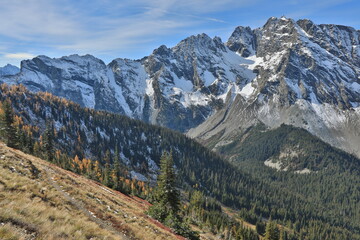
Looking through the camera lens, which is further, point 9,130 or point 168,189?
point 9,130

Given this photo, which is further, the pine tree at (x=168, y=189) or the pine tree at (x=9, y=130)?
the pine tree at (x=9, y=130)

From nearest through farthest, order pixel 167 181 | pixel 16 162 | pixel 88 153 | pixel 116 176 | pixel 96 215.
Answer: pixel 96 215, pixel 16 162, pixel 167 181, pixel 116 176, pixel 88 153

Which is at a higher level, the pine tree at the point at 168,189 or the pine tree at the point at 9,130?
the pine tree at the point at 9,130

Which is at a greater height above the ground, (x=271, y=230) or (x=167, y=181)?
(x=167, y=181)

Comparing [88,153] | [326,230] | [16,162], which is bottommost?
[326,230]

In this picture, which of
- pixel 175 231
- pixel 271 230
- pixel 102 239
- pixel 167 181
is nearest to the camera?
pixel 102 239

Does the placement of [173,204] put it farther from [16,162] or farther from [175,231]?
[16,162]

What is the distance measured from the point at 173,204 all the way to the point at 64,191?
3042 cm

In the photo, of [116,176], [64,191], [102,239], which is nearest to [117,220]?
[64,191]

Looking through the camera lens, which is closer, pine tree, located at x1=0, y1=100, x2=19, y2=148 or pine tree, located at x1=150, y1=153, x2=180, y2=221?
pine tree, located at x1=150, y1=153, x2=180, y2=221

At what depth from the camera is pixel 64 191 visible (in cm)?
2773

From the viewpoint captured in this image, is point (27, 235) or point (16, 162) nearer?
point (27, 235)

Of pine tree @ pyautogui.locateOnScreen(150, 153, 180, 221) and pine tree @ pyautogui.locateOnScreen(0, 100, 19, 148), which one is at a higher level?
pine tree @ pyautogui.locateOnScreen(0, 100, 19, 148)

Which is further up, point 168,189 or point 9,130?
point 9,130
